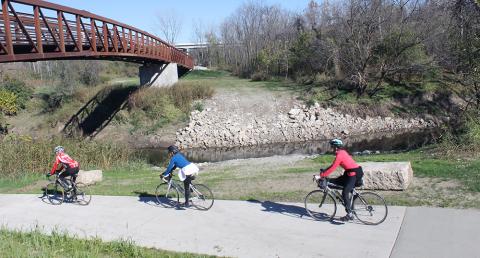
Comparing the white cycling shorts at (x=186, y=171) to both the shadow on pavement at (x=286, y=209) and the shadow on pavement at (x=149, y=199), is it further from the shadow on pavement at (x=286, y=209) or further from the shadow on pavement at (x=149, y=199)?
the shadow on pavement at (x=286, y=209)

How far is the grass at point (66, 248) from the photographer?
26.6ft

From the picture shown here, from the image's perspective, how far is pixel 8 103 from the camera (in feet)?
Answer: 143

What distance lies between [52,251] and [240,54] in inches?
2479

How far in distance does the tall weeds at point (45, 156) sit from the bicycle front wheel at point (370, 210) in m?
14.1

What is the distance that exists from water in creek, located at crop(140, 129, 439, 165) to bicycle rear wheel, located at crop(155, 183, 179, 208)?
46.6 ft

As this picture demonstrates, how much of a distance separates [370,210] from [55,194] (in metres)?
9.76

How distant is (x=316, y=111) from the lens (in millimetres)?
37906

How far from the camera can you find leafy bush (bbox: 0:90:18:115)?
43438mm

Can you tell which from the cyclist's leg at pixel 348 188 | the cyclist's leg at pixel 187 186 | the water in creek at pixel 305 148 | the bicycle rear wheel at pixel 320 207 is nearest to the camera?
the cyclist's leg at pixel 348 188

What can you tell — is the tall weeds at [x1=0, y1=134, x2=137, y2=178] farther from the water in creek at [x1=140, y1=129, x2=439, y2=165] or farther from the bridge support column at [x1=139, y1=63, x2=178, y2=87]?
the bridge support column at [x1=139, y1=63, x2=178, y2=87]

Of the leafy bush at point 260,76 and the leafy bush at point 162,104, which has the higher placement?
the leafy bush at point 260,76

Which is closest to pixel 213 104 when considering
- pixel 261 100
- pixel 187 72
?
pixel 261 100

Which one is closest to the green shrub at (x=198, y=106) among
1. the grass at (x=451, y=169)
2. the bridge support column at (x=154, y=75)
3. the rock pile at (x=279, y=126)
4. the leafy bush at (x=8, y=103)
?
the rock pile at (x=279, y=126)

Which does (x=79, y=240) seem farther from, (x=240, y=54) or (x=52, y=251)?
(x=240, y=54)
